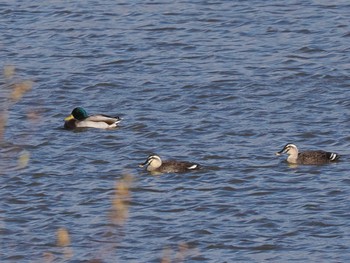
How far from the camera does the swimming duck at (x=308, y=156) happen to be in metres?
15.9

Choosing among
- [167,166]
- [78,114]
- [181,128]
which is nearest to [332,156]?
[167,166]

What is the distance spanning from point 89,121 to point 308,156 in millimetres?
4317

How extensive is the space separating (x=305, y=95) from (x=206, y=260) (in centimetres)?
827

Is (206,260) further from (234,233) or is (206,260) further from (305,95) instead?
(305,95)

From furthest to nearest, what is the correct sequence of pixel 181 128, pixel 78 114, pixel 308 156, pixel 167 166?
1. pixel 78 114
2. pixel 181 128
3. pixel 308 156
4. pixel 167 166

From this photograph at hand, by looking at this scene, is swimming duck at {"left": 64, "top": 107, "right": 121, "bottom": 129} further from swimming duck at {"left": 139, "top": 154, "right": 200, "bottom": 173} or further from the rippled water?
swimming duck at {"left": 139, "top": 154, "right": 200, "bottom": 173}

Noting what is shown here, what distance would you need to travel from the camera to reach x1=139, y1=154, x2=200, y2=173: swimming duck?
15.7m

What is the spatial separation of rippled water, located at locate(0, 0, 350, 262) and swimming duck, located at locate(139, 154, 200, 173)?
0.13 meters

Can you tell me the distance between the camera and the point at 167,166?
15.9m

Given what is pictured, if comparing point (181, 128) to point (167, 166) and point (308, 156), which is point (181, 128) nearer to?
point (167, 166)

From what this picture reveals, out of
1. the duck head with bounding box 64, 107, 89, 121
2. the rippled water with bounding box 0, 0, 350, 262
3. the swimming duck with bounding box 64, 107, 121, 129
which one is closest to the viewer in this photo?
the rippled water with bounding box 0, 0, 350, 262

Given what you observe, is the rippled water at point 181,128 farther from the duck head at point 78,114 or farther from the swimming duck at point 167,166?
the duck head at point 78,114

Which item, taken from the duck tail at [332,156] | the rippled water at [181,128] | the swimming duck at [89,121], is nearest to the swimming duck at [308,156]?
the duck tail at [332,156]

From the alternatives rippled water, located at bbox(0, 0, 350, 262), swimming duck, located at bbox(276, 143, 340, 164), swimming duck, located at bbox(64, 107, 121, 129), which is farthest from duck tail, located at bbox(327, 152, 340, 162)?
swimming duck, located at bbox(64, 107, 121, 129)
